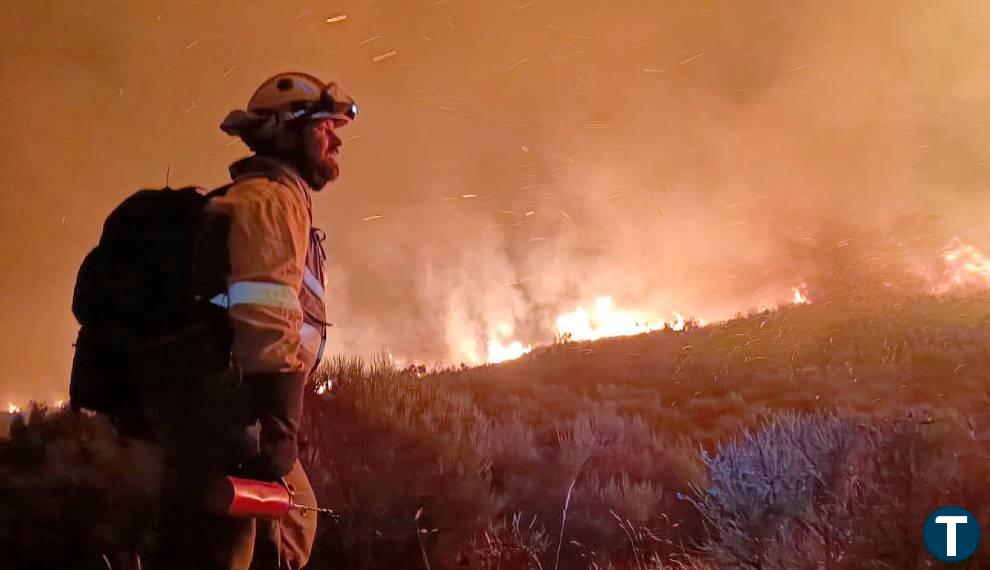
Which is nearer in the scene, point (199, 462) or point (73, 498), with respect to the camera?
point (199, 462)

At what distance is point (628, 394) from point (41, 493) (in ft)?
23.3

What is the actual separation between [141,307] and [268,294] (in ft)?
1.61

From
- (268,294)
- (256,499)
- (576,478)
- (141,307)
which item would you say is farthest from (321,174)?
(576,478)

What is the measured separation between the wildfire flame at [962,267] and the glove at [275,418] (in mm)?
16127

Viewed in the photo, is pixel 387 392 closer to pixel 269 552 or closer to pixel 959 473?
pixel 269 552

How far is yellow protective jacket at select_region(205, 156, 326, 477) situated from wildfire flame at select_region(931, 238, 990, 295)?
16058mm

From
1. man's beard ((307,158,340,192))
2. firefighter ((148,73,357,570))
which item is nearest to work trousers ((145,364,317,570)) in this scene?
firefighter ((148,73,357,570))

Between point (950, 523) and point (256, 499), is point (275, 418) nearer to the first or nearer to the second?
point (256, 499)

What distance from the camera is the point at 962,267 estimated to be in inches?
587

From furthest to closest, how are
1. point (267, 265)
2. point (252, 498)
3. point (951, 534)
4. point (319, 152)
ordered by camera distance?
point (951, 534), point (319, 152), point (267, 265), point (252, 498)

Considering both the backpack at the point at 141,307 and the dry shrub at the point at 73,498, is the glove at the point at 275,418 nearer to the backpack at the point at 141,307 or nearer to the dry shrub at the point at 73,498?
the backpack at the point at 141,307

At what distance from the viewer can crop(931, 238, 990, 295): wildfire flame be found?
1470cm

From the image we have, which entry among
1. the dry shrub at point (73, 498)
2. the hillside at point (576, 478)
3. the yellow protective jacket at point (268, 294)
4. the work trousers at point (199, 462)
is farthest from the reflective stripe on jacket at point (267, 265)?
the dry shrub at point (73, 498)

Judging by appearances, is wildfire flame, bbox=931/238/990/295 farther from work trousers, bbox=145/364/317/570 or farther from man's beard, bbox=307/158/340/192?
work trousers, bbox=145/364/317/570
